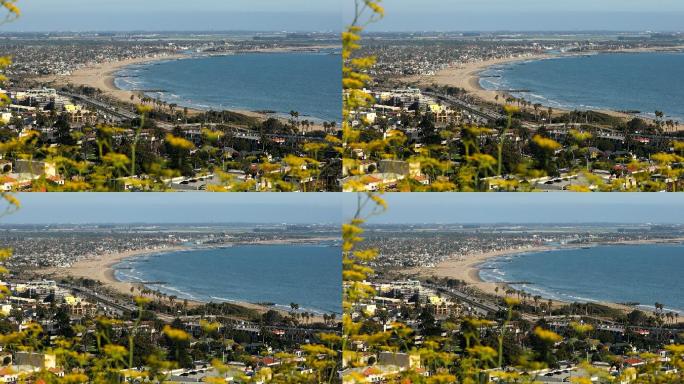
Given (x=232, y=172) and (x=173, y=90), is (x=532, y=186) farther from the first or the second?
(x=173, y=90)

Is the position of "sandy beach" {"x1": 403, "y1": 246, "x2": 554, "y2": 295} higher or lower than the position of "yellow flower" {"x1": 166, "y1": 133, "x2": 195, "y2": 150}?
lower

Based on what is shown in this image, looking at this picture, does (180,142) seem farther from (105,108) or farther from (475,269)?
(475,269)

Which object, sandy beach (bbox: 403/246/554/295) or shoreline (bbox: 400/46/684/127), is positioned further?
sandy beach (bbox: 403/246/554/295)

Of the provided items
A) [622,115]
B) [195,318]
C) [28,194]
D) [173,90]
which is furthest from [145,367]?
[622,115]

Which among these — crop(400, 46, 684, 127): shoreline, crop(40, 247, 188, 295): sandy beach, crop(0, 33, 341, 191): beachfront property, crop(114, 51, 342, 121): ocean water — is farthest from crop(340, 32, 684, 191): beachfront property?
crop(40, 247, 188, 295): sandy beach

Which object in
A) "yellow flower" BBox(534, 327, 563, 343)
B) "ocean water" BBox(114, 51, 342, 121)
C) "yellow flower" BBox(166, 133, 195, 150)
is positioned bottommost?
"yellow flower" BBox(534, 327, 563, 343)

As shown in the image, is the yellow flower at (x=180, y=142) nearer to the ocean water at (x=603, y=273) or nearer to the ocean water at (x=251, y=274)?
the ocean water at (x=251, y=274)

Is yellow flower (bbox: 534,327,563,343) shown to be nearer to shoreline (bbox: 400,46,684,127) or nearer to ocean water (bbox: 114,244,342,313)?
ocean water (bbox: 114,244,342,313)
